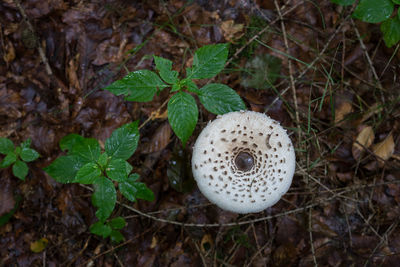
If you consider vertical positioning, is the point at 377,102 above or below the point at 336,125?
above

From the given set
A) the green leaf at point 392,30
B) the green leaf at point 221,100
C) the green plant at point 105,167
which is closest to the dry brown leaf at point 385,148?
the green leaf at point 392,30

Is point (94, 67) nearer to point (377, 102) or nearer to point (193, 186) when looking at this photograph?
point (193, 186)

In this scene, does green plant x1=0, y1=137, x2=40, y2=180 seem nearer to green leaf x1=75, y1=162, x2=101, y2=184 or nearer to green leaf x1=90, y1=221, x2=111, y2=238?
green leaf x1=90, y1=221, x2=111, y2=238

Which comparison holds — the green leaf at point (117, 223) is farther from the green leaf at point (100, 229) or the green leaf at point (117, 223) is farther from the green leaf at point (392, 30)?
the green leaf at point (392, 30)

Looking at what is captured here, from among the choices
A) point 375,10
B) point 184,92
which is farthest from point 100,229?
point 375,10

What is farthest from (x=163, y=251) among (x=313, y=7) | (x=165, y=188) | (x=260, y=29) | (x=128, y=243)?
(x=313, y=7)

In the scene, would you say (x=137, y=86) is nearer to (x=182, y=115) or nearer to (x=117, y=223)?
(x=182, y=115)

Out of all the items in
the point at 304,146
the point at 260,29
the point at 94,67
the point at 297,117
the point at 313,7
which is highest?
the point at 313,7

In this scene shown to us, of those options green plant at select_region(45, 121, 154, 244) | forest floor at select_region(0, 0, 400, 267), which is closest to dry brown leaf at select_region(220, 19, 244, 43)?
forest floor at select_region(0, 0, 400, 267)
